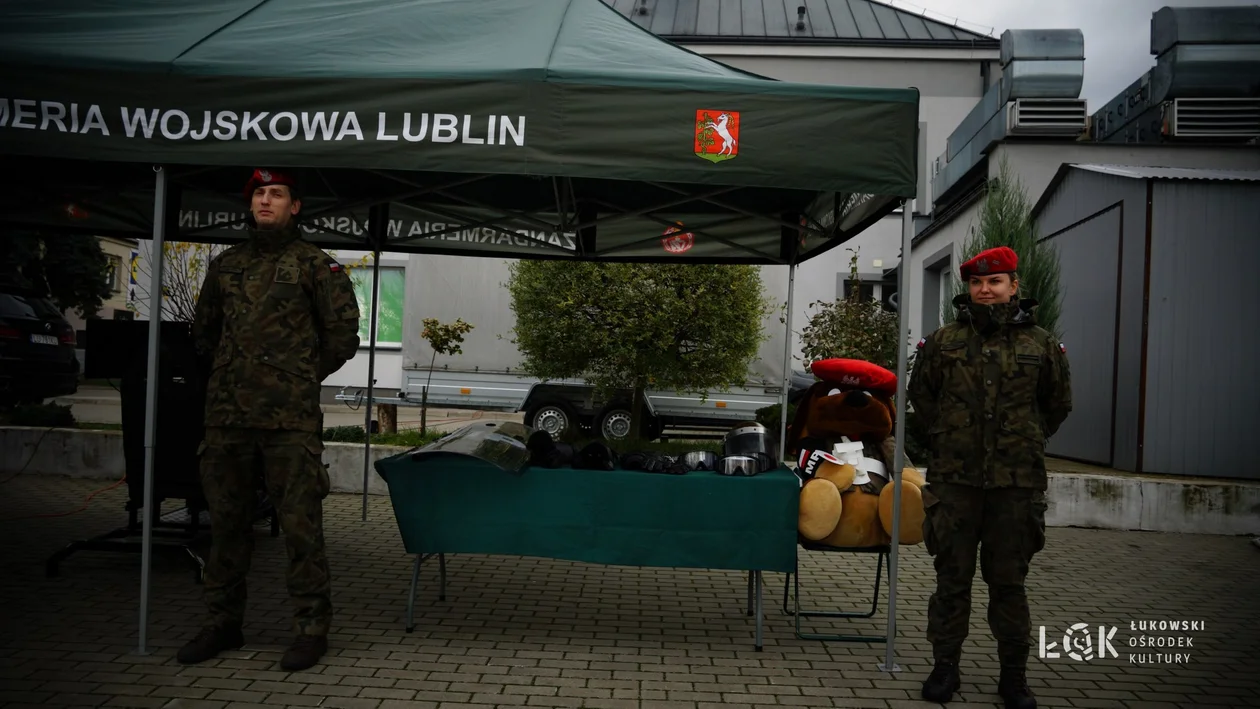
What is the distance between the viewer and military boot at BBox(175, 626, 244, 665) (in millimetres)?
3855

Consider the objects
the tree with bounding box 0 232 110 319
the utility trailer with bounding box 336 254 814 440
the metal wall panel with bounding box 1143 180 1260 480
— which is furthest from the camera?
the tree with bounding box 0 232 110 319

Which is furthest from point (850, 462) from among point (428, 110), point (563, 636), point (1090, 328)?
point (1090, 328)

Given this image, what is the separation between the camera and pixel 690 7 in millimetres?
25406

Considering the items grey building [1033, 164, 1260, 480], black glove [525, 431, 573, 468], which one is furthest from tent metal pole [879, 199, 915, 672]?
grey building [1033, 164, 1260, 480]

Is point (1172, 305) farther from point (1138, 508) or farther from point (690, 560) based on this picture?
point (690, 560)

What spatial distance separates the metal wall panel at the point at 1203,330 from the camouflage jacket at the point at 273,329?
827 centimetres

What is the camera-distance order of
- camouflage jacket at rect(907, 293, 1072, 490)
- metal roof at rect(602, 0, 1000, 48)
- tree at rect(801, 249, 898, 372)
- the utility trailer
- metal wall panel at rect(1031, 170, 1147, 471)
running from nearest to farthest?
camouflage jacket at rect(907, 293, 1072, 490) → metal wall panel at rect(1031, 170, 1147, 471) → tree at rect(801, 249, 898, 372) → the utility trailer → metal roof at rect(602, 0, 1000, 48)

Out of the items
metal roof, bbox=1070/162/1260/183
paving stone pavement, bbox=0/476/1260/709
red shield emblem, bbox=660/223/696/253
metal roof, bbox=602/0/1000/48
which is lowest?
paving stone pavement, bbox=0/476/1260/709

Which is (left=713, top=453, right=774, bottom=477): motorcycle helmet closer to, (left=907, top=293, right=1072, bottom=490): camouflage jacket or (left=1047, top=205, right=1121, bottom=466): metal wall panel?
(left=907, top=293, right=1072, bottom=490): camouflage jacket

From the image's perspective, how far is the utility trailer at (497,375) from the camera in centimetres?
1341

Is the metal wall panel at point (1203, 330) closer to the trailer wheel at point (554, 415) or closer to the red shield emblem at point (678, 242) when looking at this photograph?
the red shield emblem at point (678, 242)

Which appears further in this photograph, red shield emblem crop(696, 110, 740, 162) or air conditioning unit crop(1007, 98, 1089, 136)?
air conditioning unit crop(1007, 98, 1089, 136)

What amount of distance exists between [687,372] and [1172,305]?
535cm

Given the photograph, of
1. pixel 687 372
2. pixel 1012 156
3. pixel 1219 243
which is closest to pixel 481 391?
pixel 687 372
